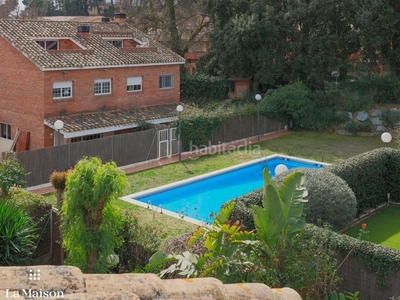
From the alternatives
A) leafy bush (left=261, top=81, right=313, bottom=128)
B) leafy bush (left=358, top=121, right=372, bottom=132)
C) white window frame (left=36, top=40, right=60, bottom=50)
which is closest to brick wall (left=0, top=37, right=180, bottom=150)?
white window frame (left=36, top=40, right=60, bottom=50)

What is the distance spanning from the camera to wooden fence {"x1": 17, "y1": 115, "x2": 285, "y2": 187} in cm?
2295

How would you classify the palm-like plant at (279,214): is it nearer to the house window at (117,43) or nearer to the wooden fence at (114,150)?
the wooden fence at (114,150)

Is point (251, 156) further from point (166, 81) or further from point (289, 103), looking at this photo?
point (166, 81)

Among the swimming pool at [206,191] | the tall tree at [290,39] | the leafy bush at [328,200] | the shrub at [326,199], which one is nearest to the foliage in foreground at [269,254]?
the shrub at [326,199]

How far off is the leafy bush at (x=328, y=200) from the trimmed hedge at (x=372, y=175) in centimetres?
167

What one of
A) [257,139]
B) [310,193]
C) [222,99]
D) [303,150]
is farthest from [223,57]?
[310,193]

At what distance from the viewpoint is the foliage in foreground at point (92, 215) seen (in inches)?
473

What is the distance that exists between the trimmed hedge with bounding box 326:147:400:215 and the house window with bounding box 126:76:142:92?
16490mm

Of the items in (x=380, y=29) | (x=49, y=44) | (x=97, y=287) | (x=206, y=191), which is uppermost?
(x=380, y=29)

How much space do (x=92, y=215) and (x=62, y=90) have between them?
59.6ft

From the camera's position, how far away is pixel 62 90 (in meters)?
29.1

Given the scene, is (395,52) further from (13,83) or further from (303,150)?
(13,83)

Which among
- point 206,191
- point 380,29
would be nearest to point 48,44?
point 206,191

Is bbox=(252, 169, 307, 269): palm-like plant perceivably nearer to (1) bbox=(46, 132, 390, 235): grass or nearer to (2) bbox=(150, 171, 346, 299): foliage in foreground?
(2) bbox=(150, 171, 346, 299): foliage in foreground
